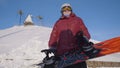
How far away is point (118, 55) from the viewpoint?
33.5 feet

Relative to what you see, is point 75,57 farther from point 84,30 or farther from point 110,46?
point 110,46

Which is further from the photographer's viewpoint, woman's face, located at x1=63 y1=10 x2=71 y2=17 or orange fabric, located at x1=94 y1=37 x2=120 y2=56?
woman's face, located at x1=63 y1=10 x2=71 y2=17

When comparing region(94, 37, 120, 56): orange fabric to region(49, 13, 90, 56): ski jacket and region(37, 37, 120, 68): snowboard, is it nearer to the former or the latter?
region(37, 37, 120, 68): snowboard

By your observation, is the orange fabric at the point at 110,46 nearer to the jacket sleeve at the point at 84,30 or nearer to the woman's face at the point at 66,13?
the jacket sleeve at the point at 84,30

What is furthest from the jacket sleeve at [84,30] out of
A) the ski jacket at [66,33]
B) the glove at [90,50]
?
the glove at [90,50]

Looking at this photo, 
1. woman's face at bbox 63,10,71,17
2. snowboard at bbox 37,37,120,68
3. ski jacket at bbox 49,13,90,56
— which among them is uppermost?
woman's face at bbox 63,10,71,17

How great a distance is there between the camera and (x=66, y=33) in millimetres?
3592

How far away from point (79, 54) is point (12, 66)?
5.15 m

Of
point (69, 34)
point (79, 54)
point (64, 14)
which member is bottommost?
point (79, 54)

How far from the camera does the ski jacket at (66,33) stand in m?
3.53

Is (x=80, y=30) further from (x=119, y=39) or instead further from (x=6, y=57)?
(x=6, y=57)

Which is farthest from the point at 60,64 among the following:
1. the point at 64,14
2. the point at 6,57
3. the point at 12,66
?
the point at 6,57

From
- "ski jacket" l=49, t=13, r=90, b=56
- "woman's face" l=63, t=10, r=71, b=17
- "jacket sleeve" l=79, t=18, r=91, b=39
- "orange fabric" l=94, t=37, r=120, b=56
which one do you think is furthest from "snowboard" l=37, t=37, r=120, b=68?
"woman's face" l=63, t=10, r=71, b=17

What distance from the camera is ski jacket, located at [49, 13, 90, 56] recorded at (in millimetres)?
3527
